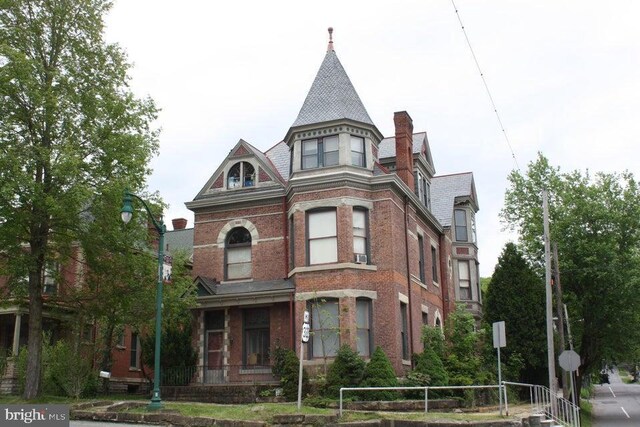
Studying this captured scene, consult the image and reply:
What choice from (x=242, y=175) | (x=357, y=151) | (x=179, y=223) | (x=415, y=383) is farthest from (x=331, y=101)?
(x=179, y=223)

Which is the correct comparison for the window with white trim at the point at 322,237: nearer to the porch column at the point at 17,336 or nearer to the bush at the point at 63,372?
the bush at the point at 63,372

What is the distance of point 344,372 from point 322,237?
561 centimetres

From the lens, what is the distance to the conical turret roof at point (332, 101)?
1137 inches

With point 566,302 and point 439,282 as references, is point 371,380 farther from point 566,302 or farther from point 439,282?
point 566,302

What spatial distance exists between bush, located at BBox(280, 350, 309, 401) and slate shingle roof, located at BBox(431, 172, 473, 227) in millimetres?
15214

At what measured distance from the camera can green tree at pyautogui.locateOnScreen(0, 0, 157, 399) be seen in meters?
22.7

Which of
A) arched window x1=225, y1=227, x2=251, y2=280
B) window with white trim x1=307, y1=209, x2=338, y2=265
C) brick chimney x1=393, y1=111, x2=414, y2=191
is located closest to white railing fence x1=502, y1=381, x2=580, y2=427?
window with white trim x1=307, y1=209, x2=338, y2=265

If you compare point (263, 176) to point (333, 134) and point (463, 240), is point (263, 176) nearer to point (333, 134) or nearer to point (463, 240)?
point (333, 134)

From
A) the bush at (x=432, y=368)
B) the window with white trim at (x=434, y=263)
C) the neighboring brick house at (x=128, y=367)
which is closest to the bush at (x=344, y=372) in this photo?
the bush at (x=432, y=368)

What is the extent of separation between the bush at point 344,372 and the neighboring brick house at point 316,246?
1.07 meters

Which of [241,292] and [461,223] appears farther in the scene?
[461,223]

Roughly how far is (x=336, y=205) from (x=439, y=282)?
10976 mm

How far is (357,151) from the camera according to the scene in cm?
2856

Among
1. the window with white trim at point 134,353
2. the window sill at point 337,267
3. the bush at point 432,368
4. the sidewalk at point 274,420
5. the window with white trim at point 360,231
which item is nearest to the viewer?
the sidewalk at point 274,420
